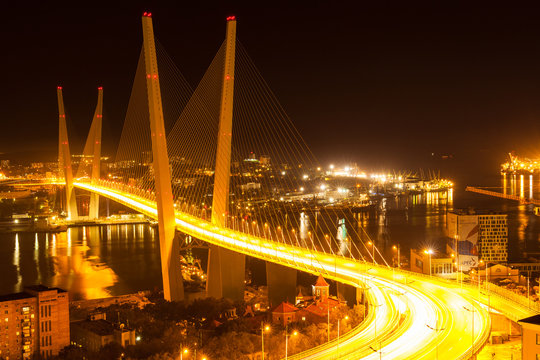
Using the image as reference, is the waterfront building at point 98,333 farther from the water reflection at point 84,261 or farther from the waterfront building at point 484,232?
the waterfront building at point 484,232

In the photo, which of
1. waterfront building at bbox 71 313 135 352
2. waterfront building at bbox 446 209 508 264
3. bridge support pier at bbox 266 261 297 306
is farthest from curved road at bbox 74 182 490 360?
waterfront building at bbox 446 209 508 264

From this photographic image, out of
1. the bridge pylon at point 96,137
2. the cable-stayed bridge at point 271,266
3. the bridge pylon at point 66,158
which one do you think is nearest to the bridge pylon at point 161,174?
the cable-stayed bridge at point 271,266

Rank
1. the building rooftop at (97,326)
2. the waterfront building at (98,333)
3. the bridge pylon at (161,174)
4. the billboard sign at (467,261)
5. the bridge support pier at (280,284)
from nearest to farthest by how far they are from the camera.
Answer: the waterfront building at (98,333) < the building rooftop at (97,326) < the bridge pylon at (161,174) < the bridge support pier at (280,284) < the billboard sign at (467,261)

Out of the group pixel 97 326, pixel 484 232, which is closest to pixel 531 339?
pixel 97 326

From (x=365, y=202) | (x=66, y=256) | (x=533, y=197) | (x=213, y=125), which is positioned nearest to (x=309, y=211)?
(x=365, y=202)

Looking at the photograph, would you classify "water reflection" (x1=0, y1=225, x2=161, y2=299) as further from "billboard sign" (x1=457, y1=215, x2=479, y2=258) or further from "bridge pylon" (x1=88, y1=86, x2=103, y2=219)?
"billboard sign" (x1=457, y1=215, x2=479, y2=258)

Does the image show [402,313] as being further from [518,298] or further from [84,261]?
[84,261]

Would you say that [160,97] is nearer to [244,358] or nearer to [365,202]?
Answer: [244,358]
